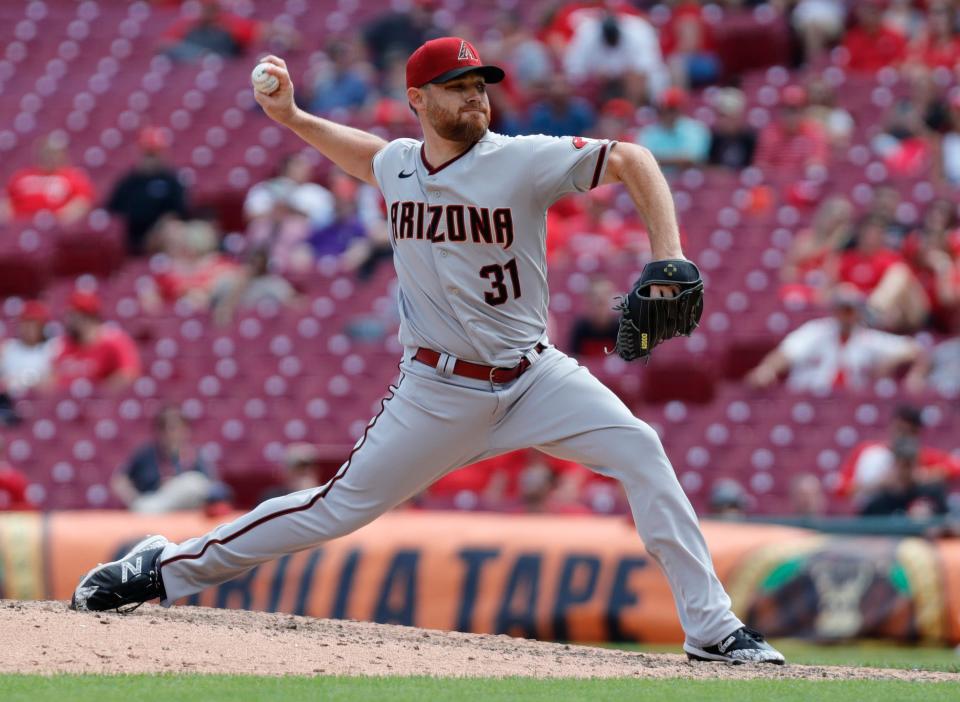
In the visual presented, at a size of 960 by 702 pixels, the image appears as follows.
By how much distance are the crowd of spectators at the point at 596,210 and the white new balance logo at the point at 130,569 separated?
357 centimetres

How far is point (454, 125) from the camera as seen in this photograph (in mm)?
5035

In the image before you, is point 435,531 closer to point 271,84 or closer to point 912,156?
point 271,84

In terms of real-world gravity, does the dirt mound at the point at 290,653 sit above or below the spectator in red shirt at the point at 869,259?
below

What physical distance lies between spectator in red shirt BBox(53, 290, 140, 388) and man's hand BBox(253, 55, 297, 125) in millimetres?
6364

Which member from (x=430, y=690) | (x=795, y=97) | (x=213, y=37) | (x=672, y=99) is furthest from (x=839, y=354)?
(x=213, y=37)

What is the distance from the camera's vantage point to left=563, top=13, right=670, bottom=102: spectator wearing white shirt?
13.3 metres

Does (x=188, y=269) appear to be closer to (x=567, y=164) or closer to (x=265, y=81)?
(x=265, y=81)

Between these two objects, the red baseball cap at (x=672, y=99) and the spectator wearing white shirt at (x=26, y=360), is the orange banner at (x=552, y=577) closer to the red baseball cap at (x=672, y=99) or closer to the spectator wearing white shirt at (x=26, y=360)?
the spectator wearing white shirt at (x=26, y=360)

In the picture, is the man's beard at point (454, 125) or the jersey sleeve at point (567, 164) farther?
the man's beard at point (454, 125)

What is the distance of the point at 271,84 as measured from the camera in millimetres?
5395

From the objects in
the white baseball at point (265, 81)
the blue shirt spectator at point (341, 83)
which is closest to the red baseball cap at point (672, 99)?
the blue shirt spectator at point (341, 83)

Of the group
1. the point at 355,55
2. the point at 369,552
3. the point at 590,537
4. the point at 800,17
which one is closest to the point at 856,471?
the point at 590,537

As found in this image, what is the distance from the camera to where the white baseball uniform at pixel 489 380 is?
500 centimetres

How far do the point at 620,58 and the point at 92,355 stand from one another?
4741 mm
